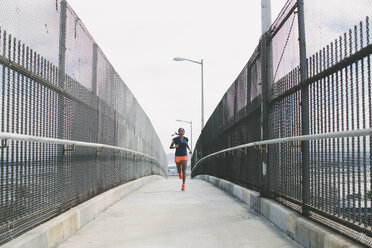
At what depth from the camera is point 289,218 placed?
5574 millimetres

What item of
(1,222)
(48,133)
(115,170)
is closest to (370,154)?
(1,222)

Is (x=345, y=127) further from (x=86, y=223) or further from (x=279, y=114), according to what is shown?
(x=86, y=223)

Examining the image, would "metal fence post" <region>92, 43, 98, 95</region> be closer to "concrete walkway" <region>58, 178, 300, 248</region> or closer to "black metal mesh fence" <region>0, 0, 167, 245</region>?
"black metal mesh fence" <region>0, 0, 167, 245</region>

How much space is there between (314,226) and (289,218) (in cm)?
82

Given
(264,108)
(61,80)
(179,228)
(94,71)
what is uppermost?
(94,71)

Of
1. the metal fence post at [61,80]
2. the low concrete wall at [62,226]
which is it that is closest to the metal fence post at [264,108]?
the low concrete wall at [62,226]

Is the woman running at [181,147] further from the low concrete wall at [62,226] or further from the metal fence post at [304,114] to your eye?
the metal fence post at [304,114]

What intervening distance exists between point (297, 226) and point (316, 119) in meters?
1.18

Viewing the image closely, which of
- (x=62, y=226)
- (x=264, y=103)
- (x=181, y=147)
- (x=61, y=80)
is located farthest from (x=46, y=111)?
(x=181, y=147)

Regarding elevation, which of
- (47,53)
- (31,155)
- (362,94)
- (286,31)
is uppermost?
(286,31)

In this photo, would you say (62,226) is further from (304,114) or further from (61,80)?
(304,114)

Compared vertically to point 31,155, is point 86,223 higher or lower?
lower

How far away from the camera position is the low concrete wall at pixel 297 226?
13.7 ft

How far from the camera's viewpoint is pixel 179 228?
625cm
